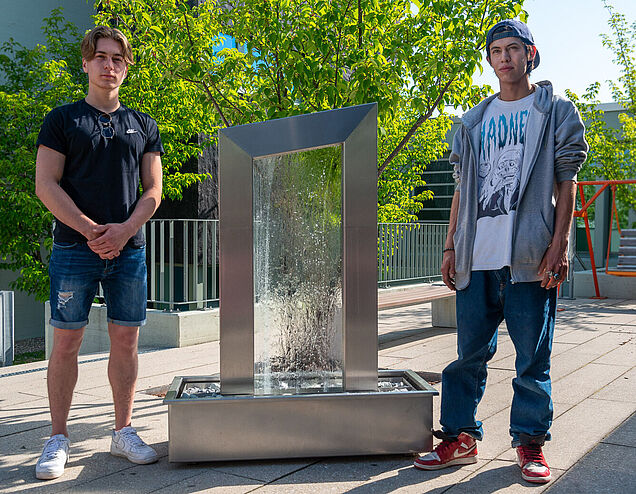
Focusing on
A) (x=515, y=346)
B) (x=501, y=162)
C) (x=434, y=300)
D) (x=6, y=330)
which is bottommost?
(x=6, y=330)

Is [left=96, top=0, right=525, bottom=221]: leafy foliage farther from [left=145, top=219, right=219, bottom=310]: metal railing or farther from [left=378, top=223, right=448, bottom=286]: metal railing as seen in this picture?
[left=378, top=223, right=448, bottom=286]: metal railing

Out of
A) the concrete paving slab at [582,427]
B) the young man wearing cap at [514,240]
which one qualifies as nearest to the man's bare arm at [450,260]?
the young man wearing cap at [514,240]

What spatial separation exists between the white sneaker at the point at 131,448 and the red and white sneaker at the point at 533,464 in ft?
5.57

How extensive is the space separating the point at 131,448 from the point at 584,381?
341 cm

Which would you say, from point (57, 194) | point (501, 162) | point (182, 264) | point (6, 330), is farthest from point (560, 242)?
point (6, 330)

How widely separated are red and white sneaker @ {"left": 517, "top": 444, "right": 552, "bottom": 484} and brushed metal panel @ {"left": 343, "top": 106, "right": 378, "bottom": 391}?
2.49 feet

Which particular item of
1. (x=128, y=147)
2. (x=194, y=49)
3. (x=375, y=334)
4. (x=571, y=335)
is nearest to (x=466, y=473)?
(x=375, y=334)

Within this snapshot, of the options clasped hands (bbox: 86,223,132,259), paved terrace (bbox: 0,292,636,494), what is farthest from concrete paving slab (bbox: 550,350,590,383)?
clasped hands (bbox: 86,223,132,259)

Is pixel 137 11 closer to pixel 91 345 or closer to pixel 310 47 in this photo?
pixel 310 47

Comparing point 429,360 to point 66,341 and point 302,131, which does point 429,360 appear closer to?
point 302,131

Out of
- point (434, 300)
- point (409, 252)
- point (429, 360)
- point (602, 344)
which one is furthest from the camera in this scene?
point (409, 252)

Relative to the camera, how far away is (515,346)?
3119 millimetres

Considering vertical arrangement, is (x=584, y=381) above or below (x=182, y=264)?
below

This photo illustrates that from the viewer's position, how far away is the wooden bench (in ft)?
22.9
